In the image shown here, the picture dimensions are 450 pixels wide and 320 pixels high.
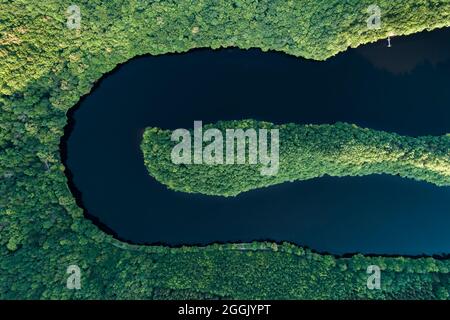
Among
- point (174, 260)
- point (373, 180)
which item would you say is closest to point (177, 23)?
point (174, 260)

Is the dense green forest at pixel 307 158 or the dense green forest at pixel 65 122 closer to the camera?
the dense green forest at pixel 65 122

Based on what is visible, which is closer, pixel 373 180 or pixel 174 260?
pixel 174 260

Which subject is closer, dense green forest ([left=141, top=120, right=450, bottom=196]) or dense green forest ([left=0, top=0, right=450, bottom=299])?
dense green forest ([left=0, top=0, right=450, bottom=299])

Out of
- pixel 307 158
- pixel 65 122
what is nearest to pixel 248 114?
pixel 307 158

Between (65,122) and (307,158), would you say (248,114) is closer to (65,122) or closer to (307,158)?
(307,158)
